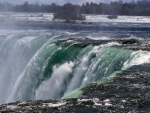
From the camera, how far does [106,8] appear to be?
12050 centimetres

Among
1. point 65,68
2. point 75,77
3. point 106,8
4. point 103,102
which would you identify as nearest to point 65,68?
point 65,68

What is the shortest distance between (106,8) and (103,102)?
10961cm

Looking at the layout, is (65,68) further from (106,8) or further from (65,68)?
(106,8)

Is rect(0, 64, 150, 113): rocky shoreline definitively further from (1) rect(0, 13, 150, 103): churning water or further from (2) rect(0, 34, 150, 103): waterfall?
(2) rect(0, 34, 150, 103): waterfall

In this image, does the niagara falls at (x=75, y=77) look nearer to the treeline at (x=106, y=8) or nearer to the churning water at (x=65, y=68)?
the churning water at (x=65, y=68)

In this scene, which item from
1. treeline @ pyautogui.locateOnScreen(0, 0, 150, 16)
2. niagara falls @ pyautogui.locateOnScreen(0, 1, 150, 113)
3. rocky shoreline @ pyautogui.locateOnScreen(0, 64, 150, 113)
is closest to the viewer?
rocky shoreline @ pyautogui.locateOnScreen(0, 64, 150, 113)

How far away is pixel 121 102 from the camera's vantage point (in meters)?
12.2

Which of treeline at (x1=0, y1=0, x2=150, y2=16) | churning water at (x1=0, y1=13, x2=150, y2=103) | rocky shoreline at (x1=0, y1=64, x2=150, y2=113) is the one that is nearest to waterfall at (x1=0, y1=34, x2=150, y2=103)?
churning water at (x1=0, y1=13, x2=150, y2=103)

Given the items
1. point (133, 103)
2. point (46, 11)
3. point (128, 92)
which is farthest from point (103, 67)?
point (46, 11)

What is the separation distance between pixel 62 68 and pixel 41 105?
36.0ft

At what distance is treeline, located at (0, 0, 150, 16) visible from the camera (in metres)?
109

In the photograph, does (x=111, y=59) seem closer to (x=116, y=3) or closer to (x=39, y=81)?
(x=39, y=81)

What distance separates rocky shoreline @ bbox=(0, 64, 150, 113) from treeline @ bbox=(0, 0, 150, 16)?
91383 millimetres

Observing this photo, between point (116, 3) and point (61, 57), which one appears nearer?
point (61, 57)
